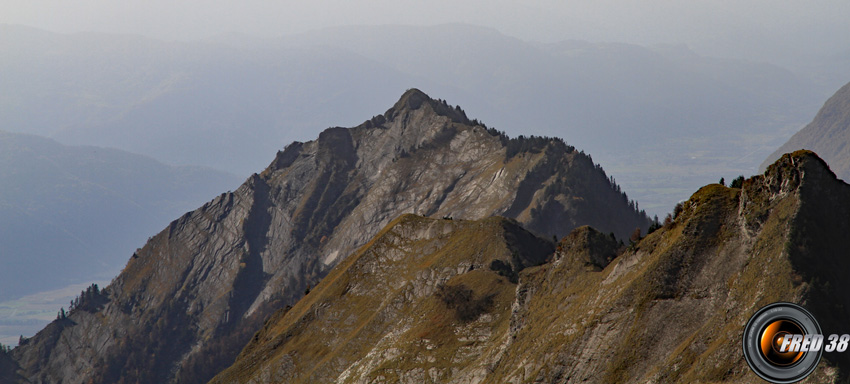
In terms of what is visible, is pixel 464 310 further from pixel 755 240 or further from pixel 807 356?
pixel 807 356

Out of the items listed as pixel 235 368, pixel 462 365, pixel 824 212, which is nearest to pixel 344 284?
pixel 235 368

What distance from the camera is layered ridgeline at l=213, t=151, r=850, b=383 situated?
51438 millimetres

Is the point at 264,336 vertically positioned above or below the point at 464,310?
above

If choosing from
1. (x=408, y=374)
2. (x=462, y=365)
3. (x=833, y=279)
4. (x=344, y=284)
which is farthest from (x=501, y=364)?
(x=344, y=284)

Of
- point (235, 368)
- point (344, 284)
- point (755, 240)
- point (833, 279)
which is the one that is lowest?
point (833, 279)

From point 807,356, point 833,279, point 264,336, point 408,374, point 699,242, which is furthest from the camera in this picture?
point 264,336

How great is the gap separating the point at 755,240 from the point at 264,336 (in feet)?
414

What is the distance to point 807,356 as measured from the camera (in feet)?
146

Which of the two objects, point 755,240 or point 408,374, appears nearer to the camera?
point 755,240

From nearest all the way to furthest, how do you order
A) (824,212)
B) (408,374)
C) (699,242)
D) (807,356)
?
(807,356), (824,212), (699,242), (408,374)

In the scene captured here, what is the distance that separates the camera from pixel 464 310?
99.2 meters

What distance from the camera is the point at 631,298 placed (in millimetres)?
62344

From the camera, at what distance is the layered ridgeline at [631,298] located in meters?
51.4

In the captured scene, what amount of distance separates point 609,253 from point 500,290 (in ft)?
66.8
